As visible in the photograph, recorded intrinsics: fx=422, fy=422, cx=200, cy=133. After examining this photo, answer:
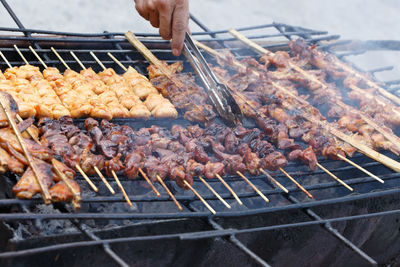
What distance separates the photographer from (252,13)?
1348 centimetres

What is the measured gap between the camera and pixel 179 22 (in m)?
3.77

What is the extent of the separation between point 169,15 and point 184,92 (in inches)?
46.4

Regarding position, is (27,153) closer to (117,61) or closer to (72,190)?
(72,190)

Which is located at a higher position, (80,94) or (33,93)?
(33,93)

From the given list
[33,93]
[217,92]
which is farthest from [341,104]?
[33,93]

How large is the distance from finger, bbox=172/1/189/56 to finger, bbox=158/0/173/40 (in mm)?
45

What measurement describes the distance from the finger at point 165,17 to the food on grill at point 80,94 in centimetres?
81

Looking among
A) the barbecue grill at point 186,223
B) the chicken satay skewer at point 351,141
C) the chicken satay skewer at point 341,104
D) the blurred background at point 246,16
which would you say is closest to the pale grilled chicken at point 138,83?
the barbecue grill at point 186,223

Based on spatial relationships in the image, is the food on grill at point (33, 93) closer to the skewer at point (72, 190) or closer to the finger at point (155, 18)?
the skewer at point (72, 190)

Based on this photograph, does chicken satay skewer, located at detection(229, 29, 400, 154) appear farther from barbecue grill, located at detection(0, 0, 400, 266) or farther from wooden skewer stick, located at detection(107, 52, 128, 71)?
wooden skewer stick, located at detection(107, 52, 128, 71)

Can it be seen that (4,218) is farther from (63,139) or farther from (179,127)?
(179,127)

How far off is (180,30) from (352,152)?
2.22 m

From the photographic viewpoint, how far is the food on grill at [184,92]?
4445 millimetres

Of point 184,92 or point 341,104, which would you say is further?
point 341,104
